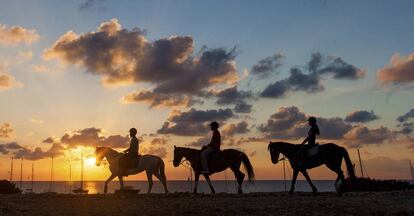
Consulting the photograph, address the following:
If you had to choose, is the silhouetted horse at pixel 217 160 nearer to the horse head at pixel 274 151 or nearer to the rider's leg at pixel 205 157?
the rider's leg at pixel 205 157

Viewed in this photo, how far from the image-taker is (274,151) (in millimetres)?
22000

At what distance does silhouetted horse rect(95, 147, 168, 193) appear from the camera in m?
23.6

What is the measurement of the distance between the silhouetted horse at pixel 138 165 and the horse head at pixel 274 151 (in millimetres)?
5177

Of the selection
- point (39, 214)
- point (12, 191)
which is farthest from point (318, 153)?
point (12, 191)

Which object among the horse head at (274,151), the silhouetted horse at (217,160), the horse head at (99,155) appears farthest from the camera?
the horse head at (99,155)

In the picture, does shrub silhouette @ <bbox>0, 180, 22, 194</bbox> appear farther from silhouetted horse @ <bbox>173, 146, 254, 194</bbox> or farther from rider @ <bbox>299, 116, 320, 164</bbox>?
rider @ <bbox>299, 116, 320, 164</bbox>

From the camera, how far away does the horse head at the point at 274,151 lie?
864 inches

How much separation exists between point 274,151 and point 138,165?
6.37m

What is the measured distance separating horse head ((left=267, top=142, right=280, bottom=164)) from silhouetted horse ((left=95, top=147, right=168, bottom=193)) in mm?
5177

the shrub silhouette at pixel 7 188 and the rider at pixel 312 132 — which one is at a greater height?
the rider at pixel 312 132

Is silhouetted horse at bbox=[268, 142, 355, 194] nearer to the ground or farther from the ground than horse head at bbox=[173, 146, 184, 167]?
nearer to the ground

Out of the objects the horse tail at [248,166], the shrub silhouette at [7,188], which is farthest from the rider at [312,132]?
the shrub silhouette at [7,188]

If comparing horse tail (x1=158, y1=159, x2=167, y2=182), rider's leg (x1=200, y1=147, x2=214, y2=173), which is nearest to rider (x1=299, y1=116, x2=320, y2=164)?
rider's leg (x1=200, y1=147, x2=214, y2=173)

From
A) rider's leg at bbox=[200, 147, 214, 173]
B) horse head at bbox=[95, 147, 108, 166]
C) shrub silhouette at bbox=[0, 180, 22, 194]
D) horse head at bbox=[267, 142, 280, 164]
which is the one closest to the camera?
horse head at bbox=[267, 142, 280, 164]
